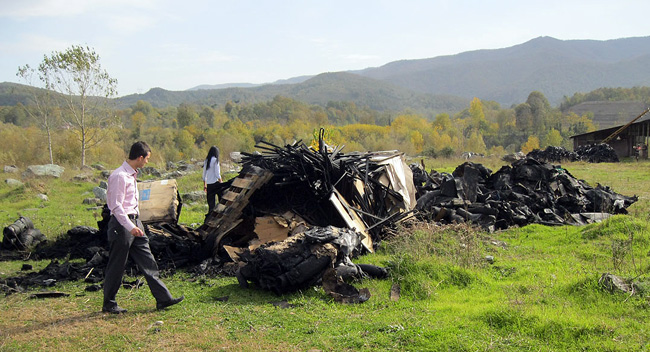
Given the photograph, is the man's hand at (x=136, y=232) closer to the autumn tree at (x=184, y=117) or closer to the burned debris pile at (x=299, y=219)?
the burned debris pile at (x=299, y=219)

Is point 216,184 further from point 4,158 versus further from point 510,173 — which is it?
point 4,158

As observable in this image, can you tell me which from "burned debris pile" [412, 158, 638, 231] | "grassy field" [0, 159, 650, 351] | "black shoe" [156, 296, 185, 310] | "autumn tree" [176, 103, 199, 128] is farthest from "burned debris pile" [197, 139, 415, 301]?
"autumn tree" [176, 103, 199, 128]

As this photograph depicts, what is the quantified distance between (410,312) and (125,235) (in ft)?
10.6

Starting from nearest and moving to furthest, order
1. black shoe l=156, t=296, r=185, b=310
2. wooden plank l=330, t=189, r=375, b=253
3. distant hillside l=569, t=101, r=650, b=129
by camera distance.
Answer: black shoe l=156, t=296, r=185, b=310 → wooden plank l=330, t=189, r=375, b=253 → distant hillside l=569, t=101, r=650, b=129

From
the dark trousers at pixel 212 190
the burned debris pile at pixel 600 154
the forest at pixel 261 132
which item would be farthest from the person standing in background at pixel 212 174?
the burned debris pile at pixel 600 154

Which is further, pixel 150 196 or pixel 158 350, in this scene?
pixel 150 196

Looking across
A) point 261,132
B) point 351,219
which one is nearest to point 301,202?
point 351,219

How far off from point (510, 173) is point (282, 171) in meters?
7.27

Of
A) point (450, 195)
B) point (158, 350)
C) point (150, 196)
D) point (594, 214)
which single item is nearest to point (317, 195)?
point (150, 196)

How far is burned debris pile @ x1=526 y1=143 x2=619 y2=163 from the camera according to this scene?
2964 cm

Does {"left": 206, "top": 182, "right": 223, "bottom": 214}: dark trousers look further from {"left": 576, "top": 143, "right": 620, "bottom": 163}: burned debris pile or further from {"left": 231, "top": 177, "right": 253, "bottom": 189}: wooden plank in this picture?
{"left": 576, "top": 143, "right": 620, "bottom": 163}: burned debris pile

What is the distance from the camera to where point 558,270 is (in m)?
6.25

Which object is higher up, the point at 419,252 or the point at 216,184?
the point at 216,184

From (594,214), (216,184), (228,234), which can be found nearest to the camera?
(228,234)
